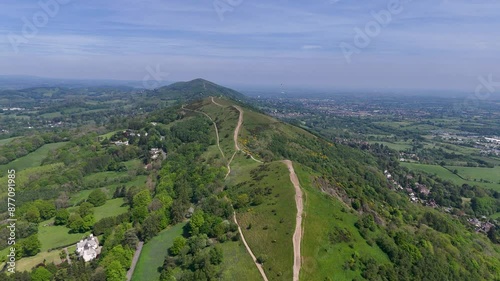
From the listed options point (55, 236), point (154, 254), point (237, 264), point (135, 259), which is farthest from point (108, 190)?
point (237, 264)

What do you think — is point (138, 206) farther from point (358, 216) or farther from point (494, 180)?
point (494, 180)

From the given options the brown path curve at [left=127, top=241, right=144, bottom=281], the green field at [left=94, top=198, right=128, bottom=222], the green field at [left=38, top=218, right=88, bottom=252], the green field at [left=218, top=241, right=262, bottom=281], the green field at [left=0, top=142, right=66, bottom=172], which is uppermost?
the green field at [left=218, top=241, right=262, bottom=281]

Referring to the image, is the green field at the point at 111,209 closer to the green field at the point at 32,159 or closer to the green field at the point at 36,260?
the green field at the point at 36,260

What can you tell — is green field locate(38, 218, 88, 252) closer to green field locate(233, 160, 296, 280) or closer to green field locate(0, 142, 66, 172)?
green field locate(233, 160, 296, 280)

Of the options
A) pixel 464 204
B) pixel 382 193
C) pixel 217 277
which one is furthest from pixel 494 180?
pixel 217 277

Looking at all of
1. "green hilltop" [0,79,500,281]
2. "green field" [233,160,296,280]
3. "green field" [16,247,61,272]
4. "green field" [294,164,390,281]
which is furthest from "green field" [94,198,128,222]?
"green field" [294,164,390,281]

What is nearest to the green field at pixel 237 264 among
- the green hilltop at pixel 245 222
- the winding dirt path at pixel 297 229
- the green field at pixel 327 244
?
the green hilltop at pixel 245 222
